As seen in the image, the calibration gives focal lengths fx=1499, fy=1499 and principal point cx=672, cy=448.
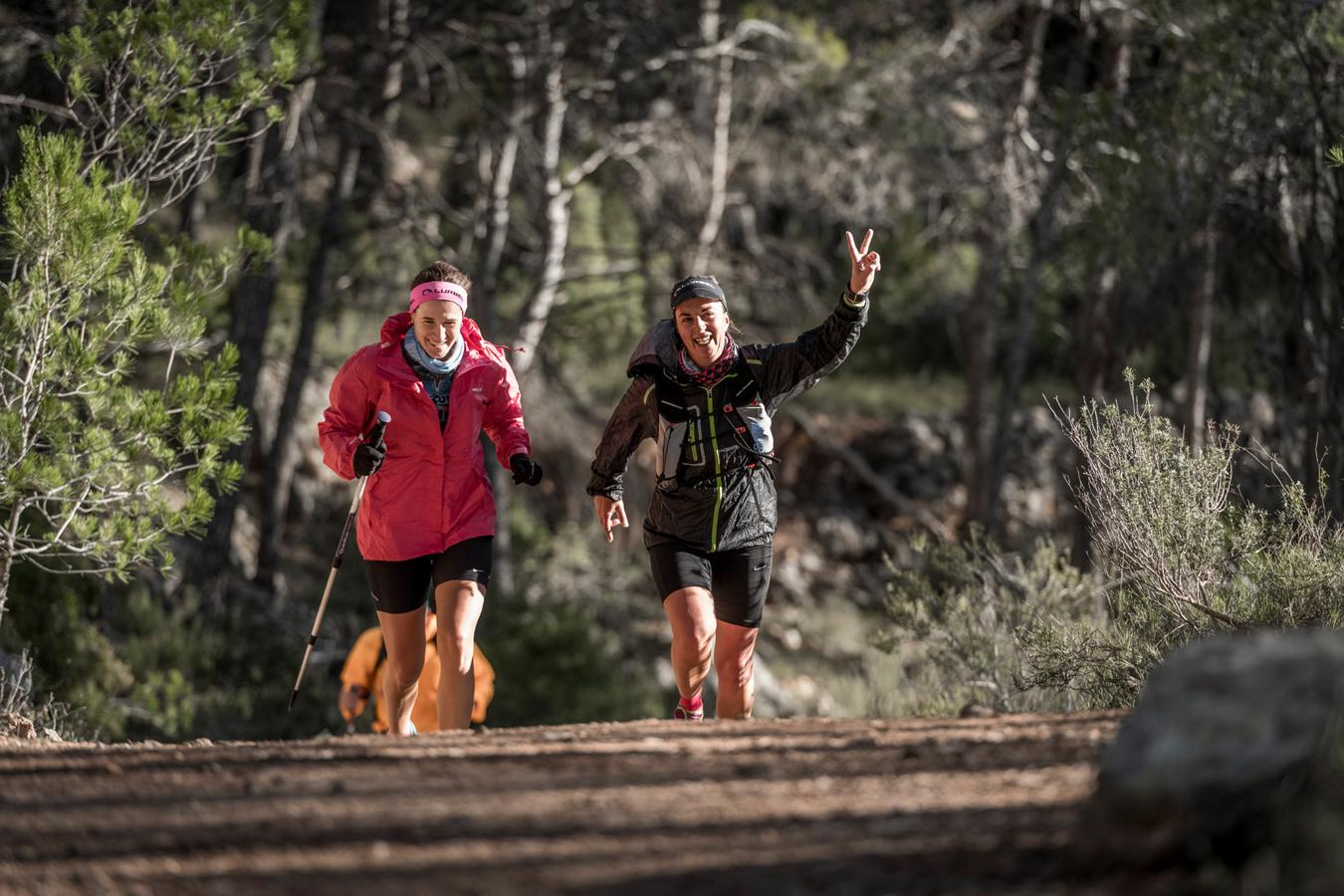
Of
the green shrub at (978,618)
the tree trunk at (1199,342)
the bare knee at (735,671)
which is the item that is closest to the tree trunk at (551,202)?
the tree trunk at (1199,342)

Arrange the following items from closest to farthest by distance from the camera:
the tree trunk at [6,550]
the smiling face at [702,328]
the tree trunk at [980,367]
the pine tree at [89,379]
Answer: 1. the smiling face at [702,328]
2. the pine tree at [89,379]
3. the tree trunk at [6,550]
4. the tree trunk at [980,367]

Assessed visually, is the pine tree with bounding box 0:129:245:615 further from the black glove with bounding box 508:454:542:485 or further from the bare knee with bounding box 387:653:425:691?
the black glove with bounding box 508:454:542:485

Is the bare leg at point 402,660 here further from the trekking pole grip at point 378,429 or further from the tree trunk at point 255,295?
the tree trunk at point 255,295

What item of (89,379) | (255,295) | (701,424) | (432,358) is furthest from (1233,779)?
(255,295)

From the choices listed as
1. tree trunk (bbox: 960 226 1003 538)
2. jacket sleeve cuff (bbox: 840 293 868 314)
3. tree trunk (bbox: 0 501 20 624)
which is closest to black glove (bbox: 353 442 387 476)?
jacket sleeve cuff (bbox: 840 293 868 314)

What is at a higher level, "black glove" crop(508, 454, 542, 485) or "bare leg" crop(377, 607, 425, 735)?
"black glove" crop(508, 454, 542, 485)

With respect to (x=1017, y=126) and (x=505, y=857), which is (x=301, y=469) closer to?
(x=1017, y=126)

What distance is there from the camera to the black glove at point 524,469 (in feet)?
20.1

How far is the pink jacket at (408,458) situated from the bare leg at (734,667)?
3.46ft

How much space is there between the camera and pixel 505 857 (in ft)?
11.1

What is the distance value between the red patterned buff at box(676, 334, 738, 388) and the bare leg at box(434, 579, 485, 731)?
47.2 inches

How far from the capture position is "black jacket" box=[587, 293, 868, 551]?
593 cm

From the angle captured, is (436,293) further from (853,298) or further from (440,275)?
(853,298)

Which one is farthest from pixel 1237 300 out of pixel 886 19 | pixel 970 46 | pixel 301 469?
pixel 301 469
